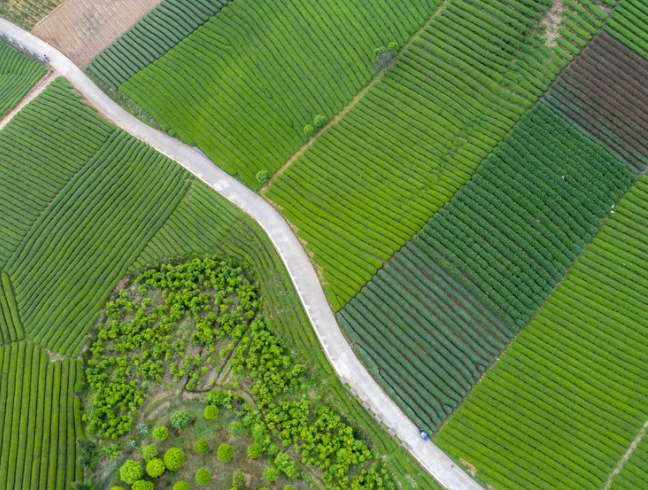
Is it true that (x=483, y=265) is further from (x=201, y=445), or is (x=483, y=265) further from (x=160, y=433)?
(x=160, y=433)

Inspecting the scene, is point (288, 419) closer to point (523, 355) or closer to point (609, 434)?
point (523, 355)

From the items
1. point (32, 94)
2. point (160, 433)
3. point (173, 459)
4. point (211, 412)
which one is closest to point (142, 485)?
point (173, 459)

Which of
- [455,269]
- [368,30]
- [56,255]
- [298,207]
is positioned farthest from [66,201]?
[455,269]

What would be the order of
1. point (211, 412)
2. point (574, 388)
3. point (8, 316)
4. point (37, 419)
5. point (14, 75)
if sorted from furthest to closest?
point (14, 75) → point (8, 316) → point (37, 419) → point (574, 388) → point (211, 412)

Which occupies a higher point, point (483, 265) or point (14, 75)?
point (483, 265)

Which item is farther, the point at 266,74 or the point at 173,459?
the point at 266,74

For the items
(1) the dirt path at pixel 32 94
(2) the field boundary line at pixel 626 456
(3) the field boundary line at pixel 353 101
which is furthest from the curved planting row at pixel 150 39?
(2) the field boundary line at pixel 626 456

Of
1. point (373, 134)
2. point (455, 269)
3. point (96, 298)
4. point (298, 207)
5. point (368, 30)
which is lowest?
point (96, 298)

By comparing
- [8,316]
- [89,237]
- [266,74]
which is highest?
[266,74]
